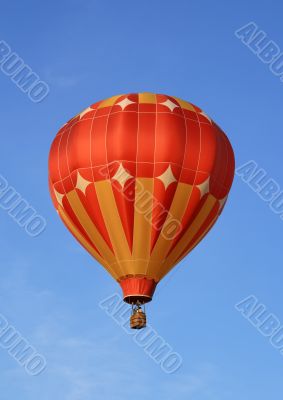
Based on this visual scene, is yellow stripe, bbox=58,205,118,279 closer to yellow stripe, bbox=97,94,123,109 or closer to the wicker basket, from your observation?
the wicker basket

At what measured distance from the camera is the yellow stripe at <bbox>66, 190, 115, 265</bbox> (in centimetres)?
3728

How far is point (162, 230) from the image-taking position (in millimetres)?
36969

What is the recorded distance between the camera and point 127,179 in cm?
3678

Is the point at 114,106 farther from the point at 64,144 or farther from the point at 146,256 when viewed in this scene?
the point at 146,256

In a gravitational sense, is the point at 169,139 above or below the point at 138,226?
above

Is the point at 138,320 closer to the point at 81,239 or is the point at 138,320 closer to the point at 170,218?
the point at 170,218

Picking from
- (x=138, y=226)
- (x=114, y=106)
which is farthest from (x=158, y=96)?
(x=138, y=226)

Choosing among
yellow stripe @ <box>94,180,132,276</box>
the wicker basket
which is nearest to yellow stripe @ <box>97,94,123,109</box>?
yellow stripe @ <box>94,180,132,276</box>

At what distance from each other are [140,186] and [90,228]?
193 cm

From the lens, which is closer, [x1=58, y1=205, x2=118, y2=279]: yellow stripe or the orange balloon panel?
the orange balloon panel

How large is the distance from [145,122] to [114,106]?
115 cm

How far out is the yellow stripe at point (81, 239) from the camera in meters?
37.6

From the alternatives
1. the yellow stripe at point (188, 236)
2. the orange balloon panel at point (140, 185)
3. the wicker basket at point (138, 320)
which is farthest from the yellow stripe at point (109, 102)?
the wicker basket at point (138, 320)

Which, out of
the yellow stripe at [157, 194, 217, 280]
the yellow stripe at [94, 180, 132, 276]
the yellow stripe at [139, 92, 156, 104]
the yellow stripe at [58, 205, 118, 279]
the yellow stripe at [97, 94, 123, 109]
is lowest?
the yellow stripe at [58, 205, 118, 279]
